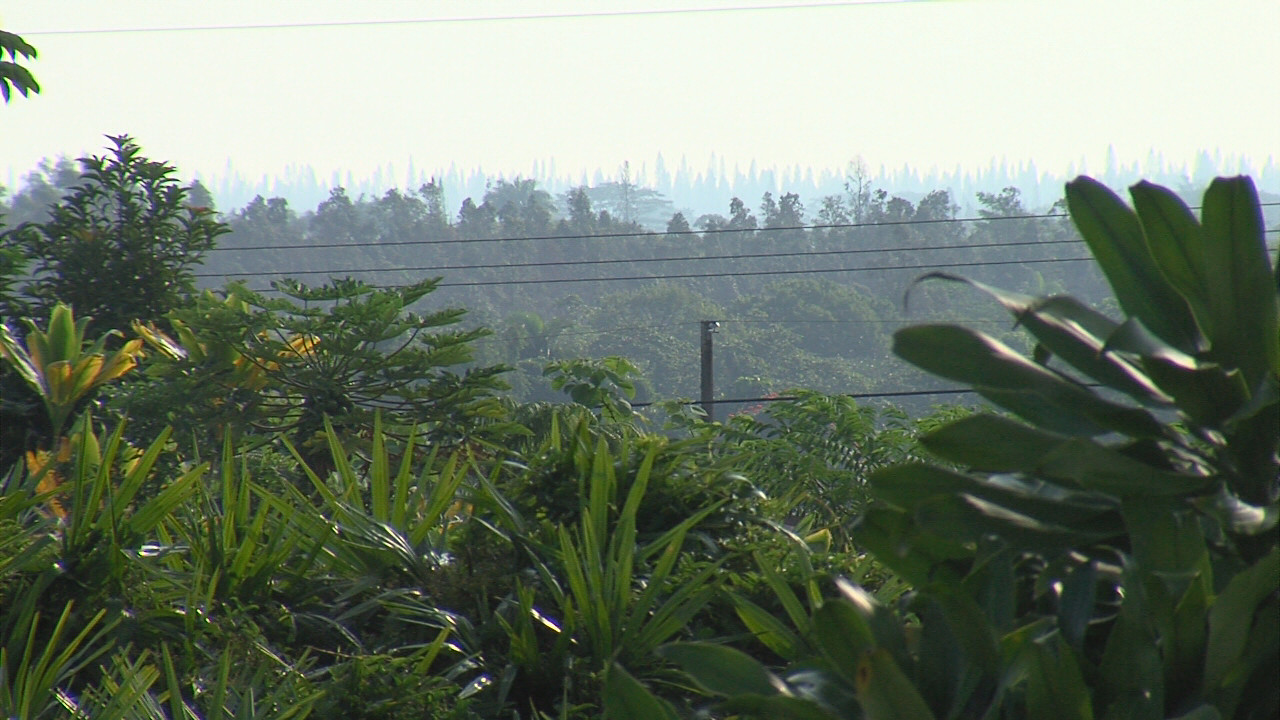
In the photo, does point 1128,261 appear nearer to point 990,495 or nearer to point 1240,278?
point 1240,278

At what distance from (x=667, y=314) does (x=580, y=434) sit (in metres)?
49.0

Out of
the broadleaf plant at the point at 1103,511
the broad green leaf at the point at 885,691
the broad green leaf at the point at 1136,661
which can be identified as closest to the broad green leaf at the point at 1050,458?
the broadleaf plant at the point at 1103,511

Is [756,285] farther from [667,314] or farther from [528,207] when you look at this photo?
[528,207]

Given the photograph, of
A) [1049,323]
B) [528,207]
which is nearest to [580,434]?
[1049,323]

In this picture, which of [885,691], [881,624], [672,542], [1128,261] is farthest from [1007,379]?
[672,542]

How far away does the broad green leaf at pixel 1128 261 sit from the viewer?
1.55m

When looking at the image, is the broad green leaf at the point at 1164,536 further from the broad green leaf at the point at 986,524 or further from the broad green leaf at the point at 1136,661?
the broad green leaf at the point at 986,524

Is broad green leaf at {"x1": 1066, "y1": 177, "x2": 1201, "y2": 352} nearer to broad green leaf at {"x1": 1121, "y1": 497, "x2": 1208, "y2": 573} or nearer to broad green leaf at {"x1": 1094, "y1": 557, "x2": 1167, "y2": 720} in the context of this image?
broad green leaf at {"x1": 1121, "y1": 497, "x2": 1208, "y2": 573}

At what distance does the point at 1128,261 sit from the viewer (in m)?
1.58

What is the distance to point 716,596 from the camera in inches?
115

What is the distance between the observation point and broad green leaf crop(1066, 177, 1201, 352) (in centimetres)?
155

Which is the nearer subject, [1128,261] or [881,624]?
[881,624]

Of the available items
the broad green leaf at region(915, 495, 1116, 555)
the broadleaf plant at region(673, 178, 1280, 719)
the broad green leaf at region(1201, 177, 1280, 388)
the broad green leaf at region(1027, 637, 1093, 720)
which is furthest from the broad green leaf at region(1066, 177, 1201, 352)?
the broad green leaf at region(1027, 637, 1093, 720)

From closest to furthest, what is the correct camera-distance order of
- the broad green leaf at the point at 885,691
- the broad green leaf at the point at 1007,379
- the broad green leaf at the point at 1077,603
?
1. the broad green leaf at the point at 885,691
2. the broad green leaf at the point at 1077,603
3. the broad green leaf at the point at 1007,379
